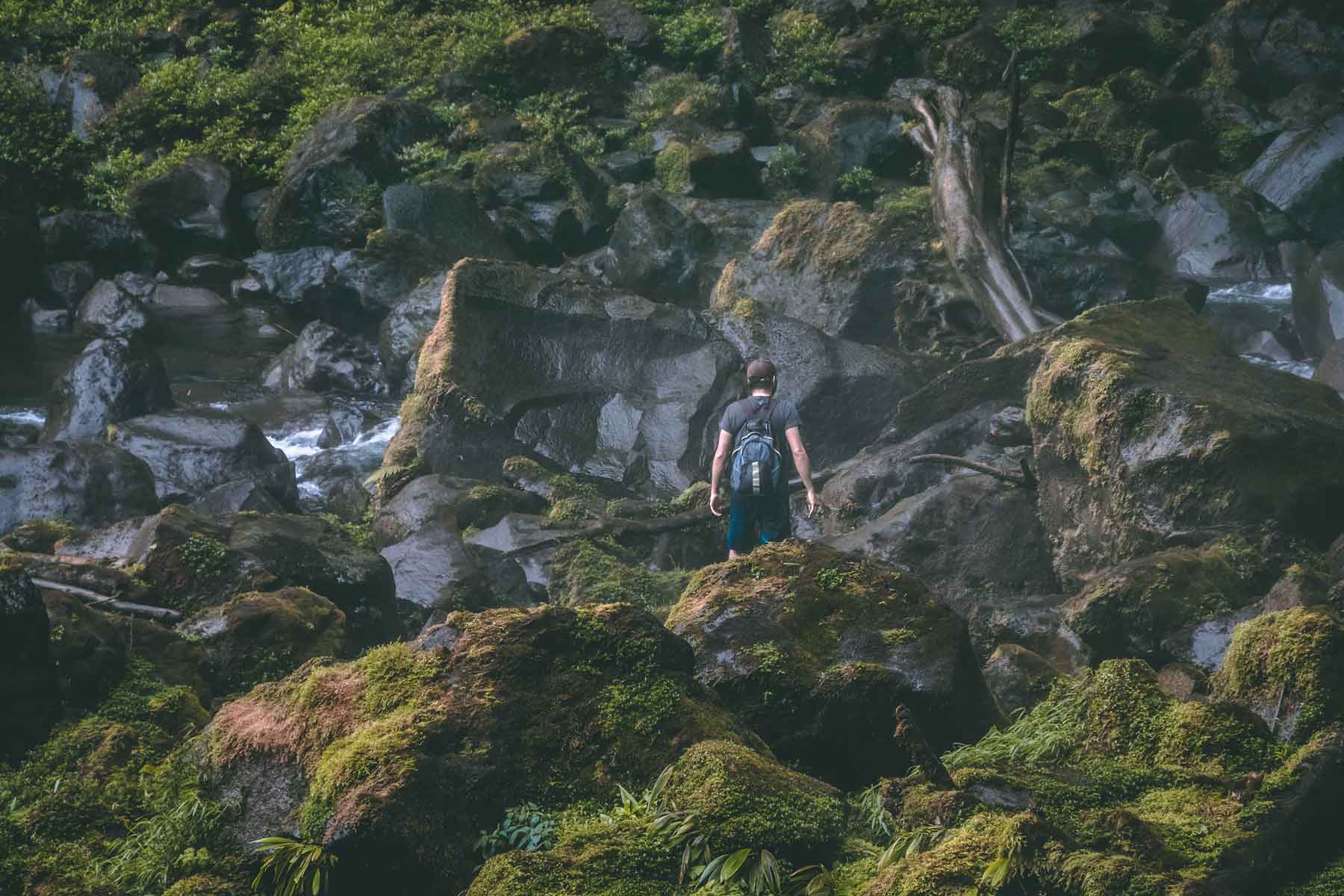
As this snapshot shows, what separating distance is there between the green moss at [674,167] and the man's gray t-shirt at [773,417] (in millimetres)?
13507

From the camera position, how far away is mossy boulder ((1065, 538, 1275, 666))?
8.14m

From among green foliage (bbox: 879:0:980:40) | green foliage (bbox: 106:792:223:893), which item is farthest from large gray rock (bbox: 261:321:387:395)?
green foliage (bbox: 879:0:980:40)

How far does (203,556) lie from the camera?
857 centimetres

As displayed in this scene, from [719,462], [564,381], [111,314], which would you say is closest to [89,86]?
[111,314]

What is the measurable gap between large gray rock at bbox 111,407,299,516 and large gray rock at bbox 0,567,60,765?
777 cm

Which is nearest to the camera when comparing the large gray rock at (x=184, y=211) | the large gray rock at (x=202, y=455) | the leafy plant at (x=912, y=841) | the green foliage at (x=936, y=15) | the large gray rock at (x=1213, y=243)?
the leafy plant at (x=912, y=841)

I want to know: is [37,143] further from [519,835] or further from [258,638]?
[519,835]

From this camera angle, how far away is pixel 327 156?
2434 centimetres

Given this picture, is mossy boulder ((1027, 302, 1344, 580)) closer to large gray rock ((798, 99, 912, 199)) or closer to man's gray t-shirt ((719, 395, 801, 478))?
Answer: man's gray t-shirt ((719, 395, 801, 478))

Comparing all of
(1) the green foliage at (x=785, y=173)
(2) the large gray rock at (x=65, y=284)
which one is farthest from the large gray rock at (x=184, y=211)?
(1) the green foliage at (x=785, y=173)

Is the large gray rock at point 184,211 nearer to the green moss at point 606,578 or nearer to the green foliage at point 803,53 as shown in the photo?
the green foliage at point 803,53

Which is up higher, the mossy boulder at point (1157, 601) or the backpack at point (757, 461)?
the backpack at point (757, 461)

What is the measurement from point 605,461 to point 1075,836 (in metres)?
9.77

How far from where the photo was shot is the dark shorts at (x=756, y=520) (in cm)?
956
